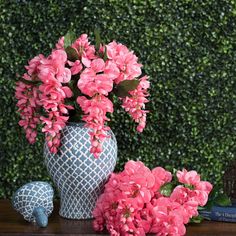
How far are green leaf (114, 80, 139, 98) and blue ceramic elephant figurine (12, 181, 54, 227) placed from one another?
0.37 m

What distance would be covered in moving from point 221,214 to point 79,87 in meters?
0.60

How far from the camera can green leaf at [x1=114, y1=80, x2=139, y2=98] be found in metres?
1.83

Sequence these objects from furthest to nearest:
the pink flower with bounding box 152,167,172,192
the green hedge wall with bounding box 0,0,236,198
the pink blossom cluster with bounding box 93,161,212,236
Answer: the green hedge wall with bounding box 0,0,236,198, the pink flower with bounding box 152,167,172,192, the pink blossom cluster with bounding box 93,161,212,236

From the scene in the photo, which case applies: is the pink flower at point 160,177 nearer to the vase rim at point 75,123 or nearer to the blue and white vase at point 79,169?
the blue and white vase at point 79,169

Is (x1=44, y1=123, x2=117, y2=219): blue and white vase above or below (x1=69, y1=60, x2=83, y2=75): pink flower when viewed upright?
below

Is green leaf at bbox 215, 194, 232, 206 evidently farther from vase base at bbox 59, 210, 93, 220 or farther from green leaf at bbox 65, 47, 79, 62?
green leaf at bbox 65, 47, 79, 62

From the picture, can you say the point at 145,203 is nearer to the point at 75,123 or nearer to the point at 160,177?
the point at 160,177

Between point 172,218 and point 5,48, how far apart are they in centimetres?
110

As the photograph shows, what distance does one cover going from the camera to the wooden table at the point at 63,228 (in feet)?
5.69

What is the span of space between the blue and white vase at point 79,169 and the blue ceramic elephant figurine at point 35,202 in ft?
0.18

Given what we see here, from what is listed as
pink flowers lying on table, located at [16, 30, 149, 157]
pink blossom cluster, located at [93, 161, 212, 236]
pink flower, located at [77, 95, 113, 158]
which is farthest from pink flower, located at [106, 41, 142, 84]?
pink blossom cluster, located at [93, 161, 212, 236]

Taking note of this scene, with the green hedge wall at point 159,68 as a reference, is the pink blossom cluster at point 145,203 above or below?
below

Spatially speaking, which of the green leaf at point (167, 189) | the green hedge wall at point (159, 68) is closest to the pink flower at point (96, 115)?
the green leaf at point (167, 189)

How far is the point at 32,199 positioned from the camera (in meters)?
1.84
